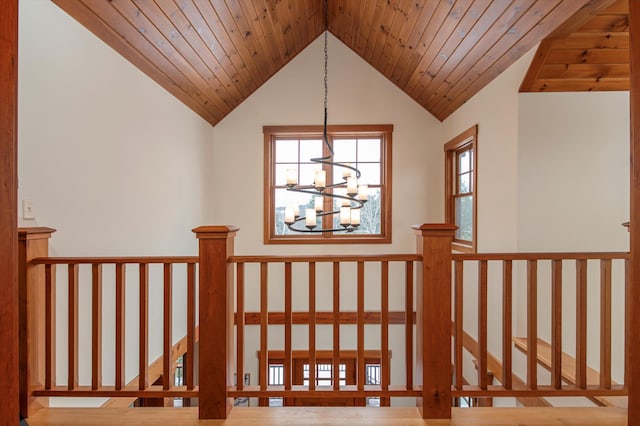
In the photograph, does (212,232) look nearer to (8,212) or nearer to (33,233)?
(33,233)

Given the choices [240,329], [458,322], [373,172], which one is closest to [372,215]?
[373,172]

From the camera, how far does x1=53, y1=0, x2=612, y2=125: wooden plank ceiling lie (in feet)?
7.90

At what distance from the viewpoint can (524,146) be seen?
295 centimetres

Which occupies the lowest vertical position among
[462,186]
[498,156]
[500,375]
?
[500,375]

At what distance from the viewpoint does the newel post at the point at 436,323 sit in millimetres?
1787

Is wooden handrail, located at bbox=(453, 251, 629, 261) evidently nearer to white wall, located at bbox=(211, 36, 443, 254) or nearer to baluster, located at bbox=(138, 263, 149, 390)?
baluster, located at bbox=(138, 263, 149, 390)

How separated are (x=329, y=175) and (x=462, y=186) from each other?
5.72ft

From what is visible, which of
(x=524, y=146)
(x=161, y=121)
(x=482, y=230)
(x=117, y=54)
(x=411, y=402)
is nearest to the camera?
(x=117, y=54)

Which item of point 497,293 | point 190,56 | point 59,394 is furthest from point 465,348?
point 190,56

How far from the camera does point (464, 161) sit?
4391 mm

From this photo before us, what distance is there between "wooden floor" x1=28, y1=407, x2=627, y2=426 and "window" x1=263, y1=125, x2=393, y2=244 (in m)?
3.13

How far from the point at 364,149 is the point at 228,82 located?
2.02m

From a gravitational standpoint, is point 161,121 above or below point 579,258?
above

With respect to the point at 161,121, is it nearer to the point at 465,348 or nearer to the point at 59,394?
the point at 59,394
